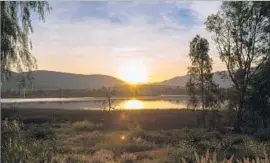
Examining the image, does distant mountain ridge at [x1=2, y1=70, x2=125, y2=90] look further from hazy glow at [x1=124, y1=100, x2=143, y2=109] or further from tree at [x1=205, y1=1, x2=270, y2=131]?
tree at [x1=205, y1=1, x2=270, y2=131]

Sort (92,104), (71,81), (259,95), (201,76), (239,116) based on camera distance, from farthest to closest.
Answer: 1. (71,81)
2. (92,104)
3. (201,76)
4. (259,95)
5. (239,116)

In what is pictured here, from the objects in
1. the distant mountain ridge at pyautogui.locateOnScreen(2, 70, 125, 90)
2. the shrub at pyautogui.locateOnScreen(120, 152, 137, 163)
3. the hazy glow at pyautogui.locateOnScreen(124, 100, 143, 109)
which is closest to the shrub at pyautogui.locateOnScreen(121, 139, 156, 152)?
the shrub at pyautogui.locateOnScreen(120, 152, 137, 163)

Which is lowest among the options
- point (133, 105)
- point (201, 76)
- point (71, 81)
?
point (133, 105)

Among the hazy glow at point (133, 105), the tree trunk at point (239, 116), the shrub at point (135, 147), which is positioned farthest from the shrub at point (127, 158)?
the hazy glow at point (133, 105)

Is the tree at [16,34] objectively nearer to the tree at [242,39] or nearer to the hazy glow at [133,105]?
the tree at [242,39]

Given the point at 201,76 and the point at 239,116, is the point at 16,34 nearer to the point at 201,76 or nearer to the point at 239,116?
the point at 239,116

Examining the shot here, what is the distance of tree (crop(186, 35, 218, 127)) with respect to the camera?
30.1 metres

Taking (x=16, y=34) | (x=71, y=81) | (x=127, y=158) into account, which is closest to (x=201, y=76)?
(x=127, y=158)

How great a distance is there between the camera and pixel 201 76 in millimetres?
30891

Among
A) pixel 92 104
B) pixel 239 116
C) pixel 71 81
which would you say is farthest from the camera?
pixel 71 81

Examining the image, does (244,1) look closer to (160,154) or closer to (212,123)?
(212,123)

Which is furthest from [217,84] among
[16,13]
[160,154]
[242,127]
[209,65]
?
[16,13]

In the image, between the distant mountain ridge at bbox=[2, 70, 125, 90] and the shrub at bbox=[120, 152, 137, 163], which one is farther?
the distant mountain ridge at bbox=[2, 70, 125, 90]

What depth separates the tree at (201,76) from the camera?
30.1m
